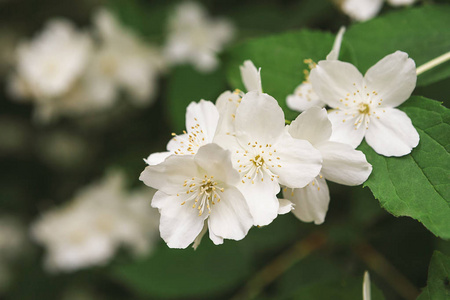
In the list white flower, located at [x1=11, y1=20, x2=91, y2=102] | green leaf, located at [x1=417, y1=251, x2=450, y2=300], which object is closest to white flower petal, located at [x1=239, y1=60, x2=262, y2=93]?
green leaf, located at [x1=417, y1=251, x2=450, y2=300]

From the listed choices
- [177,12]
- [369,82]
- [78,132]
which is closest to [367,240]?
[369,82]

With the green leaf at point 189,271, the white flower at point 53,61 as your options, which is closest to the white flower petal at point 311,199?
the green leaf at point 189,271

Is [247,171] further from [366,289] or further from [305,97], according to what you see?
[366,289]

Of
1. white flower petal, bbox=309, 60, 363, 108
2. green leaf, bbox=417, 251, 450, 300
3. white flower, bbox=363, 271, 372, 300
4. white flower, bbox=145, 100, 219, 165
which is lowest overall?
green leaf, bbox=417, 251, 450, 300

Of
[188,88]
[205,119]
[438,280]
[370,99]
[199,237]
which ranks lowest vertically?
[438,280]


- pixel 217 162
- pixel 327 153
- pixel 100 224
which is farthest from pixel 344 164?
pixel 100 224

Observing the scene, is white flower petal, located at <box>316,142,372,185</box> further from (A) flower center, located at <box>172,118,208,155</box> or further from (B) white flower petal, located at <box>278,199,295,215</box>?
(A) flower center, located at <box>172,118,208,155</box>
